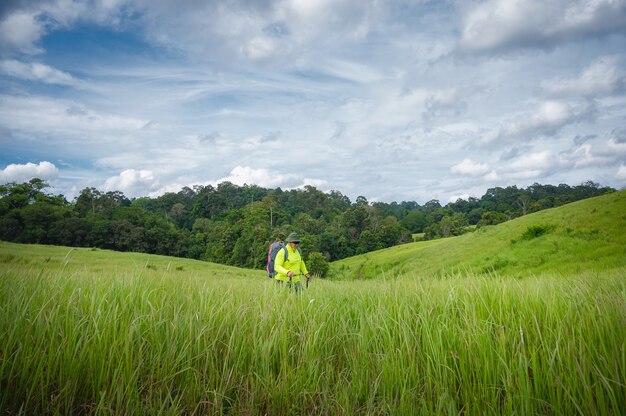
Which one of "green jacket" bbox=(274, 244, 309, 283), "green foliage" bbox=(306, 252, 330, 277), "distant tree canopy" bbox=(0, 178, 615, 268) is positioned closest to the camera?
"green jacket" bbox=(274, 244, 309, 283)

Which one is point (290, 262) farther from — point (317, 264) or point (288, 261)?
point (317, 264)

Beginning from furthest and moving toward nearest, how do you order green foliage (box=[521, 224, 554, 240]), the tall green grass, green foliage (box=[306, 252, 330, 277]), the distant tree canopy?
the distant tree canopy
green foliage (box=[306, 252, 330, 277])
green foliage (box=[521, 224, 554, 240])
the tall green grass

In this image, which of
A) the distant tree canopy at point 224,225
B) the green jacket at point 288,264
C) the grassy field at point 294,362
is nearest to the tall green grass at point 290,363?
the grassy field at point 294,362

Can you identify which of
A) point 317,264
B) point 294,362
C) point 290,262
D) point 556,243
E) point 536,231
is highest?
point 290,262

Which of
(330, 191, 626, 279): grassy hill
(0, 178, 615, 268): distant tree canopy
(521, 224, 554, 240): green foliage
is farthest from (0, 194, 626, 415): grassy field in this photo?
(0, 178, 615, 268): distant tree canopy

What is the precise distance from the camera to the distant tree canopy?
224ft

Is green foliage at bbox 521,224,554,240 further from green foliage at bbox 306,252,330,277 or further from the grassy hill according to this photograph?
green foliage at bbox 306,252,330,277

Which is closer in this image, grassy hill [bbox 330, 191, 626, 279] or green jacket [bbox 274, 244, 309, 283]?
green jacket [bbox 274, 244, 309, 283]

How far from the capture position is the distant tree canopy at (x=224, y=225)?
68.1 m

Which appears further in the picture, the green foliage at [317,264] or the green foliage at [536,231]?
the green foliage at [317,264]

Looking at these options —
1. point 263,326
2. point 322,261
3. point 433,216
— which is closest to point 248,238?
point 322,261

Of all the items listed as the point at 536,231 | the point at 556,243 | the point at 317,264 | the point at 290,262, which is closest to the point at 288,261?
the point at 290,262

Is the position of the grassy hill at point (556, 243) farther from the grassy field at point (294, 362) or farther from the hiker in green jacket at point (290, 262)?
the grassy field at point (294, 362)

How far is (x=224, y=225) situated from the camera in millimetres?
103938
